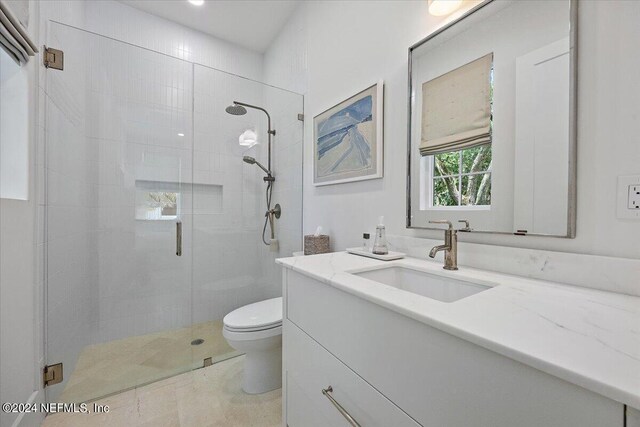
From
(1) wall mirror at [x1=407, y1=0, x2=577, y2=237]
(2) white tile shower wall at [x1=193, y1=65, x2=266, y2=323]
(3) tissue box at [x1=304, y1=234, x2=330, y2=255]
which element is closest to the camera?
(1) wall mirror at [x1=407, y1=0, x2=577, y2=237]

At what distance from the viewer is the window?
95 cm

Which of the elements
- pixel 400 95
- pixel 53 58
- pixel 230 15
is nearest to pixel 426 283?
pixel 400 95

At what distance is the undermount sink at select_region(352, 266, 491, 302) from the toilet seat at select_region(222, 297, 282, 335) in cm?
76

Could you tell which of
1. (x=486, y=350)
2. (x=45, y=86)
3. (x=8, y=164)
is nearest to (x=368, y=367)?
(x=486, y=350)

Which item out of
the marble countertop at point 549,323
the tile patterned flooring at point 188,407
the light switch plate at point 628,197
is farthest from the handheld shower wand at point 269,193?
the light switch plate at point 628,197

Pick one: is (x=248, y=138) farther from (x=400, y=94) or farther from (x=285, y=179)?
(x=400, y=94)

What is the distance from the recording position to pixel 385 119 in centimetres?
134

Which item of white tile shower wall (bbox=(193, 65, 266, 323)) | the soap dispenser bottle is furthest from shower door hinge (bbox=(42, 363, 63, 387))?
the soap dispenser bottle

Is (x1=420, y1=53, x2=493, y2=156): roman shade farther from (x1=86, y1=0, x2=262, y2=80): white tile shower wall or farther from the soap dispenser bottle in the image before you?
(x1=86, y1=0, x2=262, y2=80): white tile shower wall

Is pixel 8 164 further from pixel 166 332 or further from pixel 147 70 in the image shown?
pixel 166 332

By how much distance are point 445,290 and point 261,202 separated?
1.69m

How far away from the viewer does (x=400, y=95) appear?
1257mm

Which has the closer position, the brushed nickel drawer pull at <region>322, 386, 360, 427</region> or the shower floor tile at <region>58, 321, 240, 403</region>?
the brushed nickel drawer pull at <region>322, 386, 360, 427</region>

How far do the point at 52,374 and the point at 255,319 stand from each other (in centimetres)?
110
